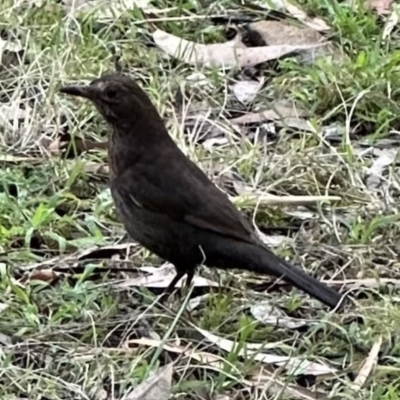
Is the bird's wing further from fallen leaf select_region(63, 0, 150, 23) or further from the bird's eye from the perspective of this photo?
fallen leaf select_region(63, 0, 150, 23)

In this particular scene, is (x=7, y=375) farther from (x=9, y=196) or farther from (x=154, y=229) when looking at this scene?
(x=9, y=196)

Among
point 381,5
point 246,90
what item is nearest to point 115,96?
point 246,90

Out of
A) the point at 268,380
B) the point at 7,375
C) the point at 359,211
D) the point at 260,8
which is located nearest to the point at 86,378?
the point at 7,375

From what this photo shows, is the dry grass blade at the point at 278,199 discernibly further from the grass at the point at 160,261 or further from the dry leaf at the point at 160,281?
the dry leaf at the point at 160,281

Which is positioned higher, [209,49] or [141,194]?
[141,194]

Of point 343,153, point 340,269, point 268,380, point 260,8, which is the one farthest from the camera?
point 260,8

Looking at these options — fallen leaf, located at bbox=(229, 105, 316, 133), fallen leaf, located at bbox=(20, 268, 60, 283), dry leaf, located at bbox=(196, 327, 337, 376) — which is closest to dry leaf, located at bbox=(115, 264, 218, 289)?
fallen leaf, located at bbox=(20, 268, 60, 283)

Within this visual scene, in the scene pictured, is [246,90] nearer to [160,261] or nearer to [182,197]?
[160,261]
